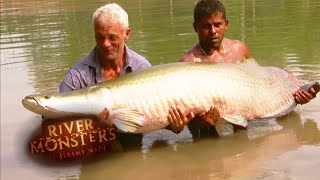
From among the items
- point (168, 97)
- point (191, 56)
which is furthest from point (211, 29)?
point (168, 97)

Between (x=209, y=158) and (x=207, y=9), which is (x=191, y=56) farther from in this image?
(x=209, y=158)

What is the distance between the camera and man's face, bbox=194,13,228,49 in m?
4.48

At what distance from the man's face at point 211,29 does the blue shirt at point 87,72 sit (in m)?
0.74

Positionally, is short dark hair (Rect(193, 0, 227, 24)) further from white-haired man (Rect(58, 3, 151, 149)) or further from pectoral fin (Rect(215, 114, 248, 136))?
pectoral fin (Rect(215, 114, 248, 136))

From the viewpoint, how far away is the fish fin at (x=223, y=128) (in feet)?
13.6

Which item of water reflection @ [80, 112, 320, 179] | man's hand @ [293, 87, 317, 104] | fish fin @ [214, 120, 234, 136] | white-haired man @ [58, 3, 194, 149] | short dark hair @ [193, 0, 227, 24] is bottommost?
water reflection @ [80, 112, 320, 179]

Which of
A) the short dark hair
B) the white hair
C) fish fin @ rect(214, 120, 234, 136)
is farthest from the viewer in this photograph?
the short dark hair

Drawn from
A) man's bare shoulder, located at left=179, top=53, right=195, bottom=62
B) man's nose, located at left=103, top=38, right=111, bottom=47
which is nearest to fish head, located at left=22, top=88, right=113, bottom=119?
man's nose, located at left=103, top=38, right=111, bottom=47

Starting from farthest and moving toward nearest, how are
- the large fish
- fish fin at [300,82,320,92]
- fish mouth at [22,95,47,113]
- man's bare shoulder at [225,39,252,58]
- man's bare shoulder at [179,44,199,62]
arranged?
1. man's bare shoulder at [225,39,252,58]
2. man's bare shoulder at [179,44,199,62]
3. fish fin at [300,82,320,92]
4. the large fish
5. fish mouth at [22,95,47,113]

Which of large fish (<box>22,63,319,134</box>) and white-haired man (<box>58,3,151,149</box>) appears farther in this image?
white-haired man (<box>58,3,151,149</box>)

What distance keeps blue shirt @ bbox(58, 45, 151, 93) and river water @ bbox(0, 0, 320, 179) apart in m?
0.55

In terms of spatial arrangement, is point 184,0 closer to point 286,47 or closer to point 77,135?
point 286,47

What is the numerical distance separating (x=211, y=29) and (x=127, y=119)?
4.14 feet

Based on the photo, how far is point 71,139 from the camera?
3896 mm
